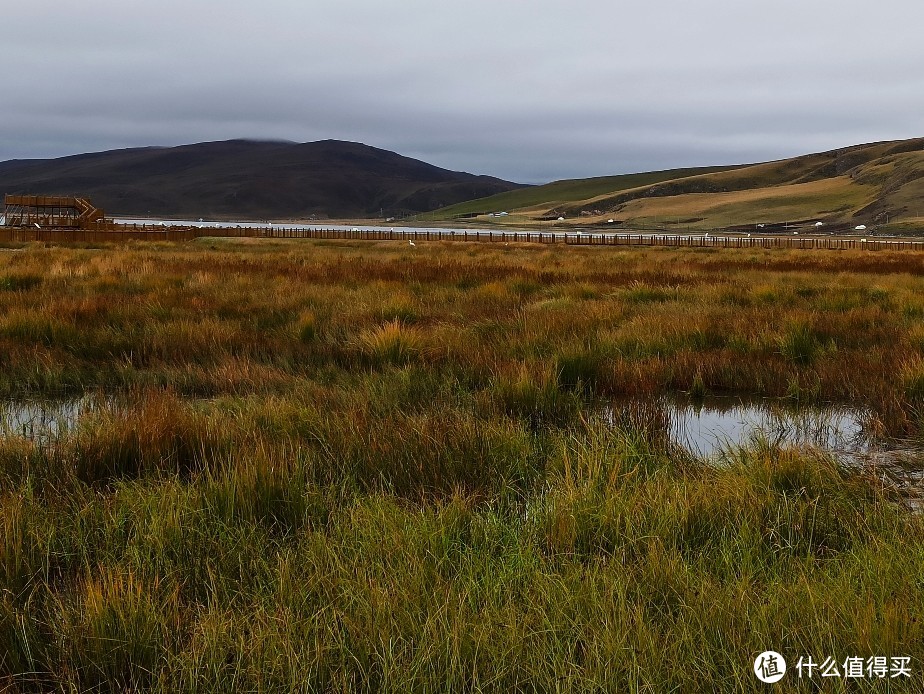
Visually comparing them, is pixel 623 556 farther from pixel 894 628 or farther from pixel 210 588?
pixel 210 588

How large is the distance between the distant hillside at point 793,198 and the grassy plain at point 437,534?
10594 cm

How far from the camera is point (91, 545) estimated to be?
9.91 feet

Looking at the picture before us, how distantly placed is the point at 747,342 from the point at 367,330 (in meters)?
4.40

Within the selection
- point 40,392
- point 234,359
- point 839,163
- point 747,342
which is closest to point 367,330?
point 234,359

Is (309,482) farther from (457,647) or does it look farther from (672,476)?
(672,476)

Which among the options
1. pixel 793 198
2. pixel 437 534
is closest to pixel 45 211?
pixel 437 534

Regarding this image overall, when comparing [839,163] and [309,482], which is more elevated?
[839,163]

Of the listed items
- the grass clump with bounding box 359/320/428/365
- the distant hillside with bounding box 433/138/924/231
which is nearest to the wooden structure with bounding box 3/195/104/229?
the grass clump with bounding box 359/320/428/365

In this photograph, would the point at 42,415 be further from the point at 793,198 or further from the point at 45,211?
the point at 793,198

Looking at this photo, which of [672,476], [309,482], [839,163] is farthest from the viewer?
[839,163]

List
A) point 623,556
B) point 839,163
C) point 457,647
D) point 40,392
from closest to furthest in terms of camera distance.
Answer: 1. point 457,647
2. point 623,556
3. point 40,392
4. point 839,163

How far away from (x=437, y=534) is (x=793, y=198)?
149 metres

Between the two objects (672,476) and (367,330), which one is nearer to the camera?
(672,476)

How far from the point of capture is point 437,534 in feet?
9.65
